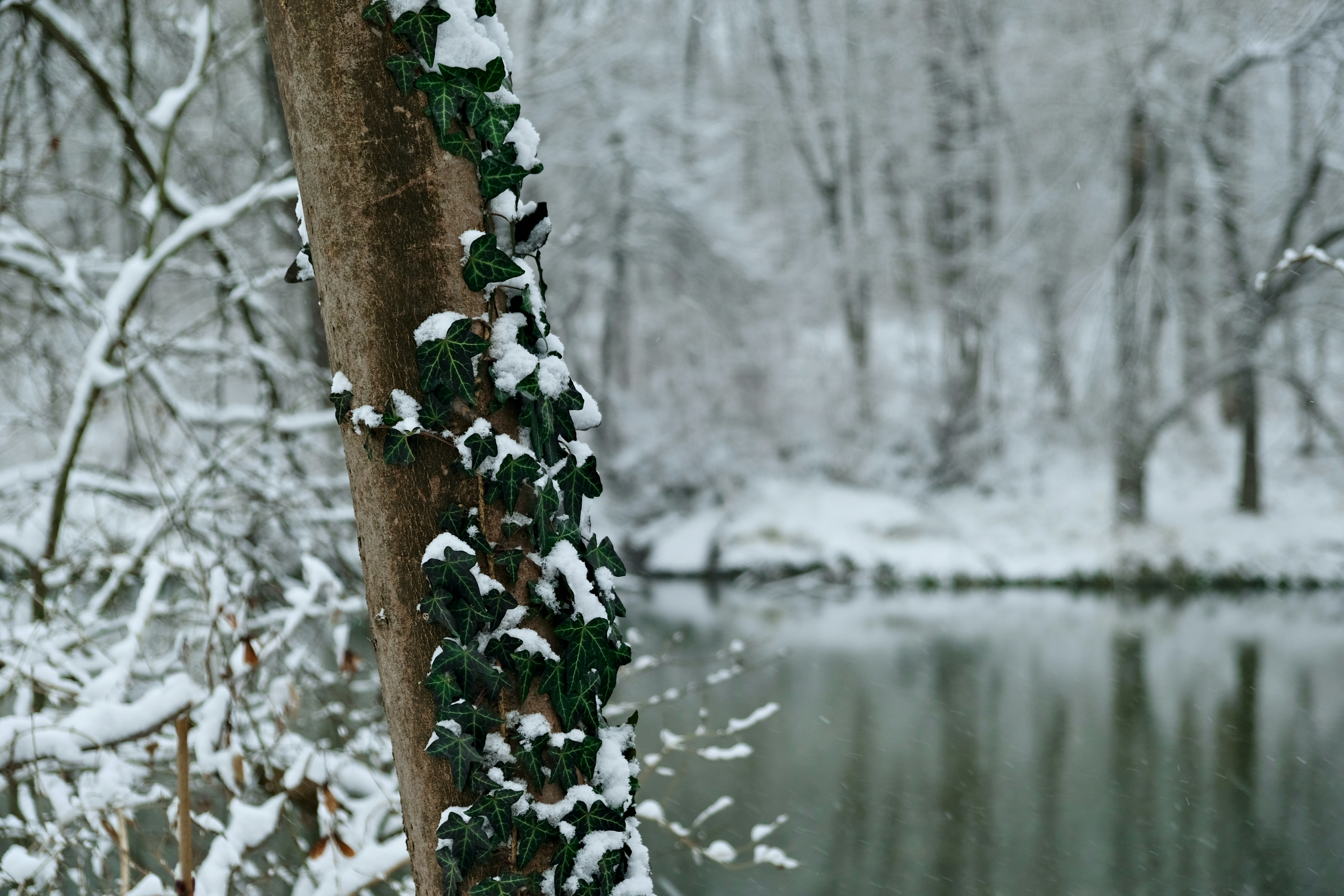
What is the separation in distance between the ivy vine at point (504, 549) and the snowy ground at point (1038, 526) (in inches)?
465

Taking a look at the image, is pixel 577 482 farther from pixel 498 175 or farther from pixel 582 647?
pixel 498 175

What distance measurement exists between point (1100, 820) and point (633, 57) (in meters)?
11.1

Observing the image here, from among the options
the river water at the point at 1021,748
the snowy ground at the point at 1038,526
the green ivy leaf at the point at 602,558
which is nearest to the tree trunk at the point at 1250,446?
the snowy ground at the point at 1038,526

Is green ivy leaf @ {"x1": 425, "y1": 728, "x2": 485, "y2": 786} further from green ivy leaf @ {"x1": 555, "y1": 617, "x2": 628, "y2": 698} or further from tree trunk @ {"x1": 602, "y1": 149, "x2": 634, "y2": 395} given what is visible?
tree trunk @ {"x1": 602, "y1": 149, "x2": 634, "y2": 395}

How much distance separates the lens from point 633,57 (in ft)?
46.0

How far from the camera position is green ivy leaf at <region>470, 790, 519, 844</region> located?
137 cm

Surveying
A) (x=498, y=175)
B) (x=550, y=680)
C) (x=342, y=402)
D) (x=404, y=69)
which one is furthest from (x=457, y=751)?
(x=404, y=69)

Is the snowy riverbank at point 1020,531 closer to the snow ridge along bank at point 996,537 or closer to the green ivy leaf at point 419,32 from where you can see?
the snow ridge along bank at point 996,537

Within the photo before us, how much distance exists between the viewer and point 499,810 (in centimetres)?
138

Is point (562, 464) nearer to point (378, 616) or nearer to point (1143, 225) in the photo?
point (378, 616)

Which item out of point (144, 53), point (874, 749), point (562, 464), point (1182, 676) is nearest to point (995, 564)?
point (1182, 676)

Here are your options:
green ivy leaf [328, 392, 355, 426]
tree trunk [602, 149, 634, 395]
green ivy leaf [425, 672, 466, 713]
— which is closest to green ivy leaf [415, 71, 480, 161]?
green ivy leaf [328, 392, 355, 426]

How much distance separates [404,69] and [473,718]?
833mm

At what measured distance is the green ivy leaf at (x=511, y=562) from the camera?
137cm
